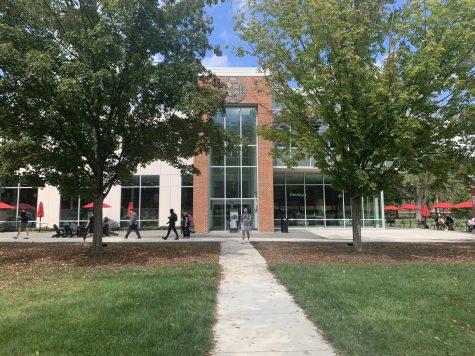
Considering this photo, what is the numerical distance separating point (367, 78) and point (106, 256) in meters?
9.36

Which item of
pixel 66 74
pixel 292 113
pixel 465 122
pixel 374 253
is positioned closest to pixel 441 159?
pixel 465 122

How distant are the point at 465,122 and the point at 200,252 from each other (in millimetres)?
9175

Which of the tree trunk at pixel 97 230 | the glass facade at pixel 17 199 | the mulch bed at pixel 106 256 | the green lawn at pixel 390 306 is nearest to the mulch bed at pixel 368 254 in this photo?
the green lawn at pixel 390 306

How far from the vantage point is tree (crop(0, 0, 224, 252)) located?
36.1ft

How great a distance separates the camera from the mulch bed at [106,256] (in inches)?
471

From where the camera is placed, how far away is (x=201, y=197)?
28422 millimetres

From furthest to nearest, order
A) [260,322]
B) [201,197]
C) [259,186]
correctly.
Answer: [201,197], [259,186], [260,322]

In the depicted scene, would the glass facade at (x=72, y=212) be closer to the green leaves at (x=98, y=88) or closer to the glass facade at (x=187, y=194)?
the glass facade at (x=187, y=194)

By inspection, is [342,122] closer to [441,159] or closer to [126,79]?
[441,159]

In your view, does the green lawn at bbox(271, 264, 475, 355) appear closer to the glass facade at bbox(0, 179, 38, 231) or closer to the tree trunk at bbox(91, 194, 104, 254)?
the tree trunk at bbox(91, 194, 104, 254)

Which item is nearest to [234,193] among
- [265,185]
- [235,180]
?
[235,180]

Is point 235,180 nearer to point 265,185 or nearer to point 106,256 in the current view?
point 265,185

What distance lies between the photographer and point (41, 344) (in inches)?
194

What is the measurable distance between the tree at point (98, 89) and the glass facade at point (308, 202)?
1842cm
